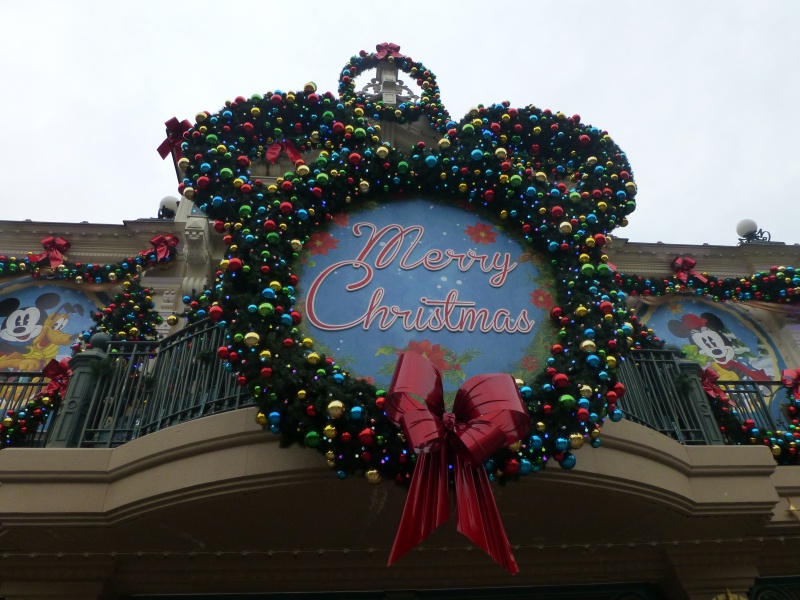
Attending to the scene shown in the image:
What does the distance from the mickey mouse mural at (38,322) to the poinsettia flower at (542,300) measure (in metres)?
6.14

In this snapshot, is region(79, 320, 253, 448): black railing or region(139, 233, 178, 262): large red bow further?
region(139, 233, 178, 262): large red bow

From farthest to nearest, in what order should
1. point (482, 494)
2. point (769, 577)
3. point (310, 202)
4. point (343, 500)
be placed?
point (769, 577) < point (310, 202) < point (343, 500) < point (482, 494)

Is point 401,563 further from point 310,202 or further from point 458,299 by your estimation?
point 310,202

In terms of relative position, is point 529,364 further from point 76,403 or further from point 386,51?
point 386,51

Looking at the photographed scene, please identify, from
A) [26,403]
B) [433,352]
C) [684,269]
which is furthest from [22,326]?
[684,269]

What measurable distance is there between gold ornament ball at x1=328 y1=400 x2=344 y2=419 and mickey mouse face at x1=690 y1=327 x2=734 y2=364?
22.2 ft

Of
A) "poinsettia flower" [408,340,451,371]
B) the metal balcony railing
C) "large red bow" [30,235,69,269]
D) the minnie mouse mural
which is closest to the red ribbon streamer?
"poinsettia flower" [408,340,451,371]

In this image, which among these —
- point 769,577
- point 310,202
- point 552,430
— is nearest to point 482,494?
point 552,430

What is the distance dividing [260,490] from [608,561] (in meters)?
3.33

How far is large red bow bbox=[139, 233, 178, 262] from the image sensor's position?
9.23m

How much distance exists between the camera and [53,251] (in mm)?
9359

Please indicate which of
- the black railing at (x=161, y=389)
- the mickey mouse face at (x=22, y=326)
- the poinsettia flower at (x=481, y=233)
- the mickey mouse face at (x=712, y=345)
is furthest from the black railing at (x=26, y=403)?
the mickey mouse face at (x=712, y=345)

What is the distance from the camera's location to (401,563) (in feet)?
19.4

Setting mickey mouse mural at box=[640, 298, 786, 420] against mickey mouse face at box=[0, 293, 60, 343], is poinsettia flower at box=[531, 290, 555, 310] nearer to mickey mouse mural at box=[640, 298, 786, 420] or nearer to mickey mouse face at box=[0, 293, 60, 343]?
mickey mouse mural at box=[640, 298, 786, 420]
